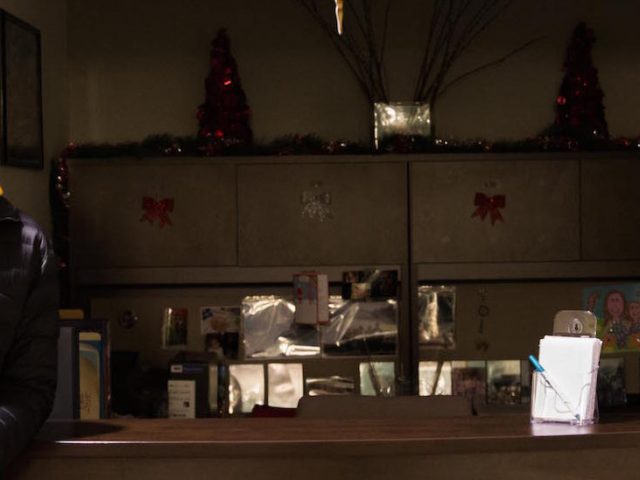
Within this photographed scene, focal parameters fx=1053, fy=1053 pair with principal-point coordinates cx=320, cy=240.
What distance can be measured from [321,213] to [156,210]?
654 millimetres

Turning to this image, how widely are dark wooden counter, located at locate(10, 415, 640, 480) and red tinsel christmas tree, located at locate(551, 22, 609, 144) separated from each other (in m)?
2.55

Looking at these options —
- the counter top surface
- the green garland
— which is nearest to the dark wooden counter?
the counter top surface

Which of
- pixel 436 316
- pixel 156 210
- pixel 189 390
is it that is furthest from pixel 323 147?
pixel 189 390

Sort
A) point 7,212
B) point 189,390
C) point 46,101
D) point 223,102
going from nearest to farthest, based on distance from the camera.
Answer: point 7,212 → point 189,390 → point 46,101 → point 223,102

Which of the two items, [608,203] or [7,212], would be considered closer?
[7,212]

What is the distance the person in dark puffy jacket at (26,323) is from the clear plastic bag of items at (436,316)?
7.81 ft

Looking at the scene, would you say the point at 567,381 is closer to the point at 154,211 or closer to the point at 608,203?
the point at 608,203

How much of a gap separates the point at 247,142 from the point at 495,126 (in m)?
1.13

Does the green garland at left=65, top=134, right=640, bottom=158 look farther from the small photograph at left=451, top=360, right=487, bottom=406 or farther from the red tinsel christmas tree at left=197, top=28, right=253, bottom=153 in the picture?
the small photograph at left=451, top=360, right=487, bottom=406

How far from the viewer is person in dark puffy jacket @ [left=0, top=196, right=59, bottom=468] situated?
76.8 inches

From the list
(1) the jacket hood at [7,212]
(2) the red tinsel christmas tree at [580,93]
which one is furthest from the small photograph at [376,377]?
(1) the jacket hood at [7,212]

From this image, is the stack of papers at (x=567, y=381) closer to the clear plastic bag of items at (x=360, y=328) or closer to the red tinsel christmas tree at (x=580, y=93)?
the clear plastic bag of items at (x=360, y=328)

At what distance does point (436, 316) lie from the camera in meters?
4.23

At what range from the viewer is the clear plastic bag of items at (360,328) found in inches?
166
